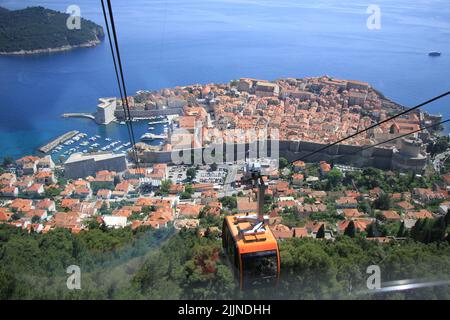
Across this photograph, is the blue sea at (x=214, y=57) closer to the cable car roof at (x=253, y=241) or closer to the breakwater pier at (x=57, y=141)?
the breakwater pier at (x=57, y=141)

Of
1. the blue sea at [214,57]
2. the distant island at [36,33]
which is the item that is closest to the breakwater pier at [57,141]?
the blue sea at [214,57]

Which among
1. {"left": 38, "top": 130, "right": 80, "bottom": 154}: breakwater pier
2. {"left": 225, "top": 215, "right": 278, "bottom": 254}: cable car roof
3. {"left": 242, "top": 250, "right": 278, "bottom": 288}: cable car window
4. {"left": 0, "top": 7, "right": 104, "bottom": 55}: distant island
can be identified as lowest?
{"left": 38, "top": 130, "right": 80, "bottom": 154}: breakwater pier

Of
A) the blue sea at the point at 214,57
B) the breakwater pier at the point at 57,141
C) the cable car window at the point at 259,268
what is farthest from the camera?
the blue sea at the point at 214,57

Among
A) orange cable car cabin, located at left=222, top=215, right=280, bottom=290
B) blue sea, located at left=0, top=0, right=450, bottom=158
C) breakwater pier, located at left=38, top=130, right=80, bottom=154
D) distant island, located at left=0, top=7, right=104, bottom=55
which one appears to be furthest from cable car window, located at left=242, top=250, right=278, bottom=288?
distant island, located at left=0, top=7, right=104, bottom=55

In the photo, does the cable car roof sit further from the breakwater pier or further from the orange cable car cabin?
the breakwater pier

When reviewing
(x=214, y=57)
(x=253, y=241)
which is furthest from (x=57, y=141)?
(x=214, y=57)

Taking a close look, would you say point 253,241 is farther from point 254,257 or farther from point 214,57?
point 214,57
